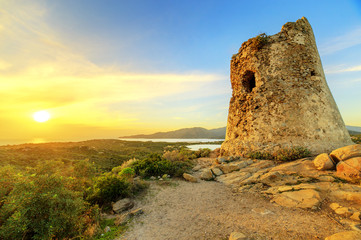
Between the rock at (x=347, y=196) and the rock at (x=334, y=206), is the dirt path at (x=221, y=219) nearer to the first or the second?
the rock at (x=334, y=206)

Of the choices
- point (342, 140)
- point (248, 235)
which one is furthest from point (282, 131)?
point (248, 235)

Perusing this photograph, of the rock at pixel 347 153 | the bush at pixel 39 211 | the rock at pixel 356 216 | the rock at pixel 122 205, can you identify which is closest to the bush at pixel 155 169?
the rock at pixel 122 205

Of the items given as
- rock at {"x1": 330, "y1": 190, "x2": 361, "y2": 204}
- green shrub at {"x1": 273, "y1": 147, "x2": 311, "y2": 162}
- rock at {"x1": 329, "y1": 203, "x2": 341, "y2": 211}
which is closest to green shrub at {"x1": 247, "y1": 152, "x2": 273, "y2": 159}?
green shrub at {"x1": 273, "y1": 147, "x2": 311, "y2": 162}

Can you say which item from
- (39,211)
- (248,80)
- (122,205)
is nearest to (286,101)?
(248,80)

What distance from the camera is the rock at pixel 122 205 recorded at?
5363 millimetres

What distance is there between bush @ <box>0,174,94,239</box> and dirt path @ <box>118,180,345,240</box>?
53.0 inches

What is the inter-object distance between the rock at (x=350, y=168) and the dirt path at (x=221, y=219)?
8.09 feet

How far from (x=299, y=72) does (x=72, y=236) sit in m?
12.5

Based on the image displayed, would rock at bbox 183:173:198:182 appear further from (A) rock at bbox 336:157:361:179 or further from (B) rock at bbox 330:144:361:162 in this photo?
(B) rock at bbox 330:144:361:162

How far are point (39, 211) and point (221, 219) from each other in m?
4.17

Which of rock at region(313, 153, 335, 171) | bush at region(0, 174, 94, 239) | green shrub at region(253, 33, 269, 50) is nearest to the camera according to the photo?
bush at region(0, 174, 94, 239)

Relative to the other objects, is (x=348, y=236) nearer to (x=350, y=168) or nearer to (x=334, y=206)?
(x=334, y=206)

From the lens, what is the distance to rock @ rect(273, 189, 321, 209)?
14.9 feet

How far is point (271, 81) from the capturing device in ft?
32.9
